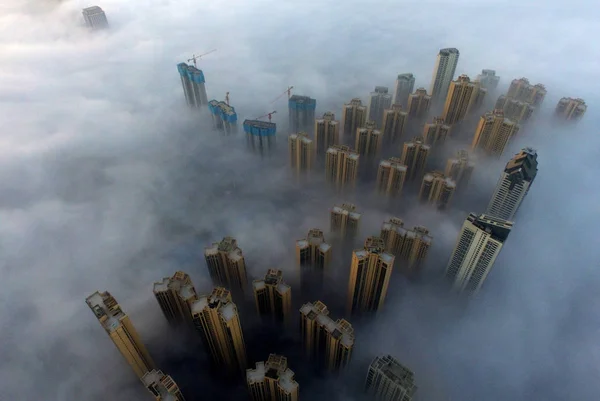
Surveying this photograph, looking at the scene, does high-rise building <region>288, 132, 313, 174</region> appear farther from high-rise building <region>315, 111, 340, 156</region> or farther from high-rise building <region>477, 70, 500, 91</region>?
high-rise building <region>477, 70, 500, 91</region>

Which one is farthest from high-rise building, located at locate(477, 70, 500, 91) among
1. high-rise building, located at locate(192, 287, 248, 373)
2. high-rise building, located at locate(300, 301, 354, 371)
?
high-rise building, located at locate(192, 287, 248, 373)

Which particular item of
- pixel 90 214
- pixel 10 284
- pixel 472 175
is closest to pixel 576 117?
pixel 472 175

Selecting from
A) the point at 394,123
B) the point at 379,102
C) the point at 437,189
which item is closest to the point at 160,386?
the point at 437,189

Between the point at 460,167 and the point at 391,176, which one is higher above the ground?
the point at 460,167

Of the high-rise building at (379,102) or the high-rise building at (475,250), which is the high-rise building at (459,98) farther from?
the high-rise building at (475,250)

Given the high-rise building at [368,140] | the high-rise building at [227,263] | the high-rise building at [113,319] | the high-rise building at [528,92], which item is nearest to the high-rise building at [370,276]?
the high-rise building at [227,263]

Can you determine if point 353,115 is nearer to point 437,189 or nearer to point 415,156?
point 415,156
